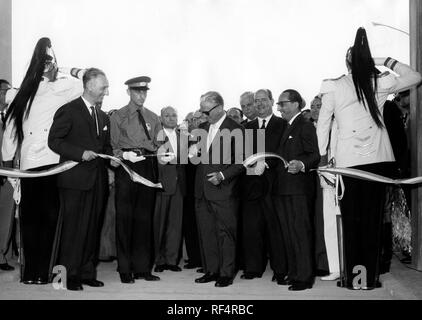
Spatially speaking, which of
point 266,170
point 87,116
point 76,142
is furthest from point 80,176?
point 266,170

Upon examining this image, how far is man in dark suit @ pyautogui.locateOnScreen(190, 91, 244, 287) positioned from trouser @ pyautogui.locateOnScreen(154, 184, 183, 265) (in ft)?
4.12

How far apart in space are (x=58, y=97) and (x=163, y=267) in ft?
8.44

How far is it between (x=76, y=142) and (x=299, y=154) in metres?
2.12

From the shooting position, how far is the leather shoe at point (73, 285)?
22.1ft

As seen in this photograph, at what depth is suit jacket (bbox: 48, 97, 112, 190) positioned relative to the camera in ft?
21.9

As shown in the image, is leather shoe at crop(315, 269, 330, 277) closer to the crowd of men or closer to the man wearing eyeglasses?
the crowd of men

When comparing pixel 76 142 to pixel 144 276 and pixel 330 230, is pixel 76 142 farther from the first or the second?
pixel 330 230

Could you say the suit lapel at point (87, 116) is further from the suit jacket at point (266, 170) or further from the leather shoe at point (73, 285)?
the suit jacket at point (266, 170)

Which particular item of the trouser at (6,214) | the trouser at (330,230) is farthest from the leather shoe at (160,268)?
the trouser at (330,230)

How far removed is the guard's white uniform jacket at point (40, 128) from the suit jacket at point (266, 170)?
2.02m

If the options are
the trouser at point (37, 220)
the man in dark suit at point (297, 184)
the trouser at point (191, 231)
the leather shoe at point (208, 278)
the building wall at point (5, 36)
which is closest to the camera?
the man in dark suit at point (297, 184)

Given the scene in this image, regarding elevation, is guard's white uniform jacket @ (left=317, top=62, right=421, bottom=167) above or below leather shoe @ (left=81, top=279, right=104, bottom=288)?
above

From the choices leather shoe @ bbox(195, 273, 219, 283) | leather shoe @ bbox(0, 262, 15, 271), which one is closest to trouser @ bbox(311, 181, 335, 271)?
leather shoe @ bbox(195, 273, 219, 283)
